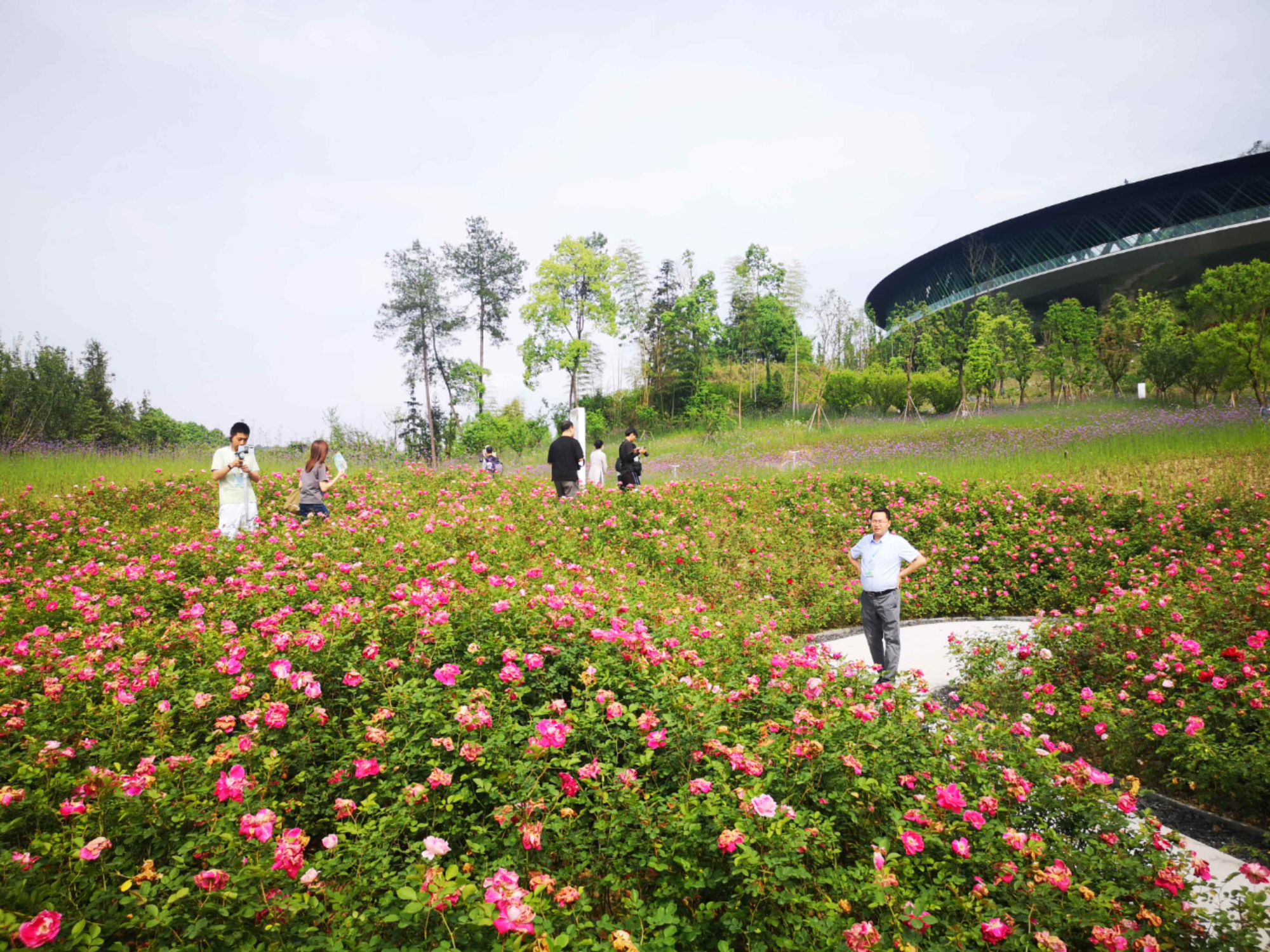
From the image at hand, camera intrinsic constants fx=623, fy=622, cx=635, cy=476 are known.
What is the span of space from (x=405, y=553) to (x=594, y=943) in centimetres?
440

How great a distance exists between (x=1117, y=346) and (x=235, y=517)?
3227cm

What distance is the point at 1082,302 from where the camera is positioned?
40.1m

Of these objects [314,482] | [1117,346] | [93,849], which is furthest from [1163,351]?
[93,849]

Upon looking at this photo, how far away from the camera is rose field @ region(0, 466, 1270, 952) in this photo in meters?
1.92

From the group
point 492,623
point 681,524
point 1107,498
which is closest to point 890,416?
point 1107,498

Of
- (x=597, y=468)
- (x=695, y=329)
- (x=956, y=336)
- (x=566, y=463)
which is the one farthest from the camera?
(x=695, y=329)

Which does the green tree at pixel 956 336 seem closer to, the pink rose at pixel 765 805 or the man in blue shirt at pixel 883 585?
the man in blue shirt at pixel 883 585

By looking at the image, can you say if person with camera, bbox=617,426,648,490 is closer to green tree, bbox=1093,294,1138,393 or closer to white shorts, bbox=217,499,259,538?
white shorts, bbox=217,499,259,538

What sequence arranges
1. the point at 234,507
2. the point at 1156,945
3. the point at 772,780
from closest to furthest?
the point at 1156,945, the point at 772,780, the point at 234,507

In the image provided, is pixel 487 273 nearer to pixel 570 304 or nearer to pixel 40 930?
pixel 570 304

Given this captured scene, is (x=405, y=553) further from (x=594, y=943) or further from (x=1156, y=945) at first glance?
(x=1156, y=945)

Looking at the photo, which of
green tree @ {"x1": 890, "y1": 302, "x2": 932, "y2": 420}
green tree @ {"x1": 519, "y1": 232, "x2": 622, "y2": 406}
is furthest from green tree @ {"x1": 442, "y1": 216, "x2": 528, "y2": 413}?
green tree @ {"x1": 890, "y1": 302, "x2": 932, "y2": 420}

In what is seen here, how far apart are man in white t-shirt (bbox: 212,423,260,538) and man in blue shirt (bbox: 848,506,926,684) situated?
6597 mm

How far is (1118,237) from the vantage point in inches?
1387
